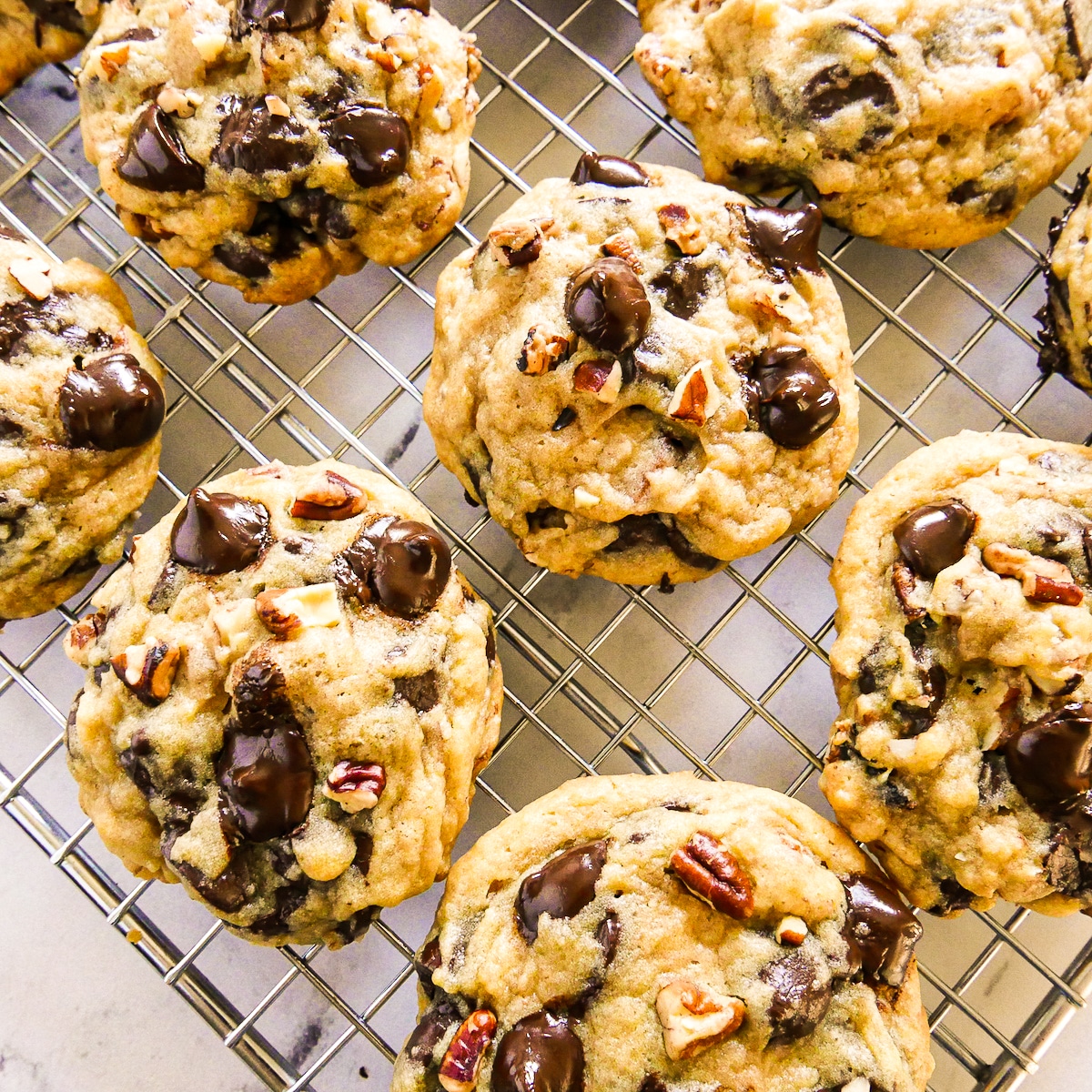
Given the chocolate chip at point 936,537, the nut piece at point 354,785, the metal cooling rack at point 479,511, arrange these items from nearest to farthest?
the nut piece at point 354,785 < the chocolate chip at point 936,537 < the metal cooling rack at point 479,511

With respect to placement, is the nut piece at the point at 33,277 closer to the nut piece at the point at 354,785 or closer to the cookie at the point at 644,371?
the cookie at the point at 644,371

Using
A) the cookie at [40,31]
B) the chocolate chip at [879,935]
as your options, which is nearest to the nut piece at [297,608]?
the chocolate chip at [879,935]

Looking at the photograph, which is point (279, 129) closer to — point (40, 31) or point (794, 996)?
point (40, 31)

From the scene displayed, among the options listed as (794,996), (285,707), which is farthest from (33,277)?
(794,996)

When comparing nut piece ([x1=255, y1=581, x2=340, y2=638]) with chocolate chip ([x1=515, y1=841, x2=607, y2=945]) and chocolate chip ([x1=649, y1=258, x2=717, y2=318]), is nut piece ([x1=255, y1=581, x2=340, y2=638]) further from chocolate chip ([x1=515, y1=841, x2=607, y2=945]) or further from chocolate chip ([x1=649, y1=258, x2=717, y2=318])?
chocolate chip ([x1=649, y1=258, x2=717, y2=318])

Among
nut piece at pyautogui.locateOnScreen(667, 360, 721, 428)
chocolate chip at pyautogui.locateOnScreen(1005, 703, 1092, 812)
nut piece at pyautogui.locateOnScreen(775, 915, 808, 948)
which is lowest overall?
nut piece at pyautogui.locateOnScreen(775, 915, 808, 948)

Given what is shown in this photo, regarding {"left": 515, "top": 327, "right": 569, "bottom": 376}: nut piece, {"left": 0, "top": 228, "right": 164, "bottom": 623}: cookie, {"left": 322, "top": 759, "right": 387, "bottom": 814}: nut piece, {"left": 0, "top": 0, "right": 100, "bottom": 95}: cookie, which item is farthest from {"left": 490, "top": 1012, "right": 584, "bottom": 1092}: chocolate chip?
{"left": 0, "top": 0, "right": 100, "bottom": 95}: cookie
